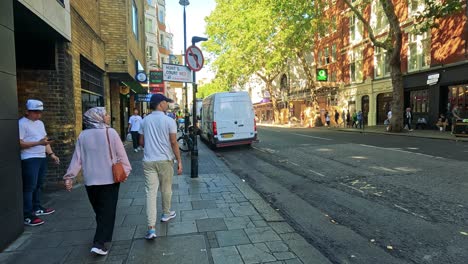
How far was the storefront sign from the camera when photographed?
68.8 ft

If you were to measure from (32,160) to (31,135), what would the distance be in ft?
1.26

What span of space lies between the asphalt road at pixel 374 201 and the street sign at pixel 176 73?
2.97m

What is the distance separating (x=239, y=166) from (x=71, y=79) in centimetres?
523

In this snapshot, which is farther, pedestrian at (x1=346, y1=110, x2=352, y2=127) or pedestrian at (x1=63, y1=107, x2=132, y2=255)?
pedestrian at (x1=346, y1=110, x2=352, y2=127)

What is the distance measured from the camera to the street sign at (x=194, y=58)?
7.87m

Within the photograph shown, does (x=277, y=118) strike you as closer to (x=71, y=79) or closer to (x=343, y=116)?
(x=343, y=116)

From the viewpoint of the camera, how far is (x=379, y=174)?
7715mm

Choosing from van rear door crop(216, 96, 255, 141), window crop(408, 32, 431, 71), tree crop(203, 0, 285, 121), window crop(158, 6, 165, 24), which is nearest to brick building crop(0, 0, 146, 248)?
van rear door crop(216, 96, 255, 141)

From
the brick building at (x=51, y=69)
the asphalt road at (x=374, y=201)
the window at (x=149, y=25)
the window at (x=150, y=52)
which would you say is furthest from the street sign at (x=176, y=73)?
the window at (x=149, y=25)

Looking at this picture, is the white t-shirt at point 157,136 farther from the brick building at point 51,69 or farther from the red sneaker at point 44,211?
the red sneaker at point 44,211

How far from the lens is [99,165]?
3.58m

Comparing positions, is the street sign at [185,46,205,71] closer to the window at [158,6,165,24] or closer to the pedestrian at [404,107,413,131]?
the pedestrian at [404,107,413,131]

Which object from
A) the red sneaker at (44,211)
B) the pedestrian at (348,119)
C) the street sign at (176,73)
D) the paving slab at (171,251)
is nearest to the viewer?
the paving slab at (171,251)

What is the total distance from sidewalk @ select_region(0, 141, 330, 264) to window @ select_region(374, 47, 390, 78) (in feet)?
82.2
